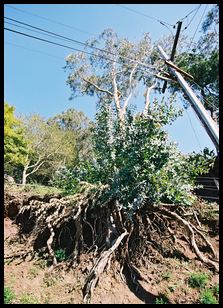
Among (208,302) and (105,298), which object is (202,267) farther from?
(105,298)

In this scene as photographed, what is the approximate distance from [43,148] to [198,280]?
18.4 m

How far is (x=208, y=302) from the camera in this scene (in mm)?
4312

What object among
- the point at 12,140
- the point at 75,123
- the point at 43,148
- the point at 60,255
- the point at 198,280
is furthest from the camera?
the point at 75,123

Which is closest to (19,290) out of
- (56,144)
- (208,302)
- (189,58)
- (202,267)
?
(208,302)

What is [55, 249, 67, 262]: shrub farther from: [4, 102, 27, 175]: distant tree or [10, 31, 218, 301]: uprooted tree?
[4, 102, 27, 175]: distant tree

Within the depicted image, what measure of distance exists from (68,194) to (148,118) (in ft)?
10.5

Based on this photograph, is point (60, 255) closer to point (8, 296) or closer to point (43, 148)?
point (8, 296)

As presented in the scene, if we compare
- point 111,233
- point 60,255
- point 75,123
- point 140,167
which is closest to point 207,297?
point 111,233

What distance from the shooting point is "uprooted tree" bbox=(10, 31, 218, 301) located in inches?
231

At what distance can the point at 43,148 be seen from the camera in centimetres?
2119

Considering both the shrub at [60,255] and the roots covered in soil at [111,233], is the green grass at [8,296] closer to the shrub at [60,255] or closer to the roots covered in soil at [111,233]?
the roots covered in soil at [111,233]

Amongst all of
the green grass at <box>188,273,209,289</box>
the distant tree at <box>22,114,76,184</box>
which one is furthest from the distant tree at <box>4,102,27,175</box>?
the green grass at <box>188,273,209,289</box>

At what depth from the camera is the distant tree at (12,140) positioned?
17391 millimetres

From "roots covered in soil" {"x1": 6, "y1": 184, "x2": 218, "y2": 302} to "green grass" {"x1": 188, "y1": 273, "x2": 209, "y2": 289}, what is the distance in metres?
0.43
